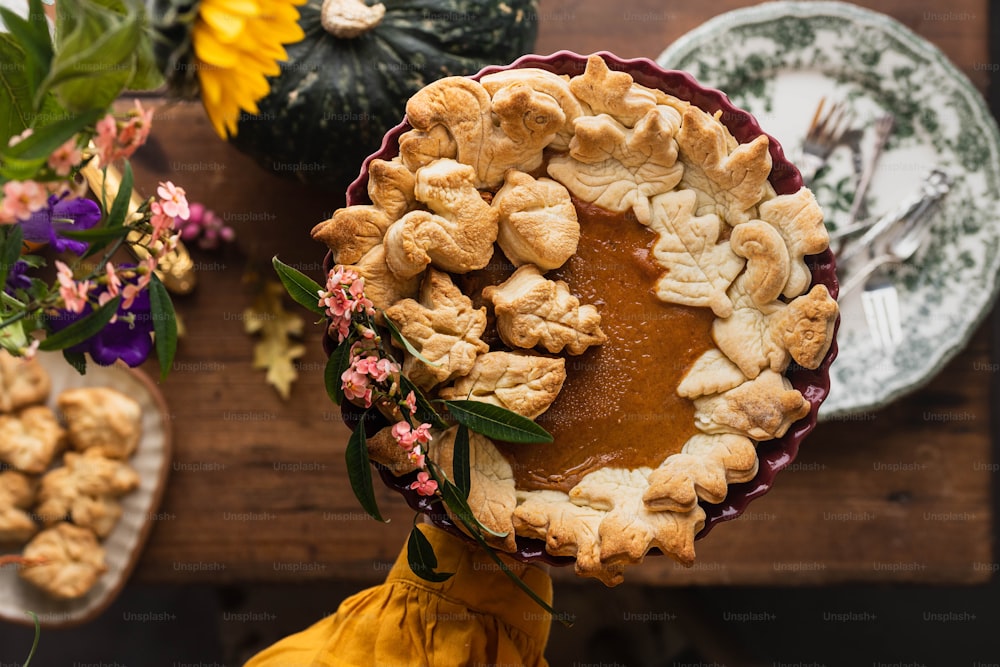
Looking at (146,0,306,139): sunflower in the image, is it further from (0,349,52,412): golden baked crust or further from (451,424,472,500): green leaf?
(0,349,52,412): golden baked crust

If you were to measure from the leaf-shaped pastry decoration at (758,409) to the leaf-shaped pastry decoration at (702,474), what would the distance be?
0.02 metres

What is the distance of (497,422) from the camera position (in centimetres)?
122

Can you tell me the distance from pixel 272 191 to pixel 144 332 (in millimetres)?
756

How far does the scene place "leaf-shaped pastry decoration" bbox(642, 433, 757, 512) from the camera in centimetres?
127

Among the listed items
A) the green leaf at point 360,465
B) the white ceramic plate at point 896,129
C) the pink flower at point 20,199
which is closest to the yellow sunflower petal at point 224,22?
the pink flower at point 20,199

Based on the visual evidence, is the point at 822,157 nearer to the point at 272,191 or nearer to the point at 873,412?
the point at 873,412

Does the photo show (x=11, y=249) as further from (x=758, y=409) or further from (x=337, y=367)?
(x=758, y=409)

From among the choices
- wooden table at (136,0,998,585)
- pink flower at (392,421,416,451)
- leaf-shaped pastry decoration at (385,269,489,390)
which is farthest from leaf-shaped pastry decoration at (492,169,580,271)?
wooden table at (136,0,998,585)

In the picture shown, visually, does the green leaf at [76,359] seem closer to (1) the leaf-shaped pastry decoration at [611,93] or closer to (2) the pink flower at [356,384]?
(2) the pink flower at [356,384]

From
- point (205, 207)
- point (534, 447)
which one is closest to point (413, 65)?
point (205, 207)

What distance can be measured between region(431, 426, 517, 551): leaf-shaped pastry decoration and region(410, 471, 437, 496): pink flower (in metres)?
0.06

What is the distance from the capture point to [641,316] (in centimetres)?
134

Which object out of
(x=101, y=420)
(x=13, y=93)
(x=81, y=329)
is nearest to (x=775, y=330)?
(x=81, y=329)

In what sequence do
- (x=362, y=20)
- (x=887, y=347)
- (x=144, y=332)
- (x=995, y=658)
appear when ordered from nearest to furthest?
(x=144, y=332), (x=362, y=20), (x=887, y=347), (x=995, y=658)
